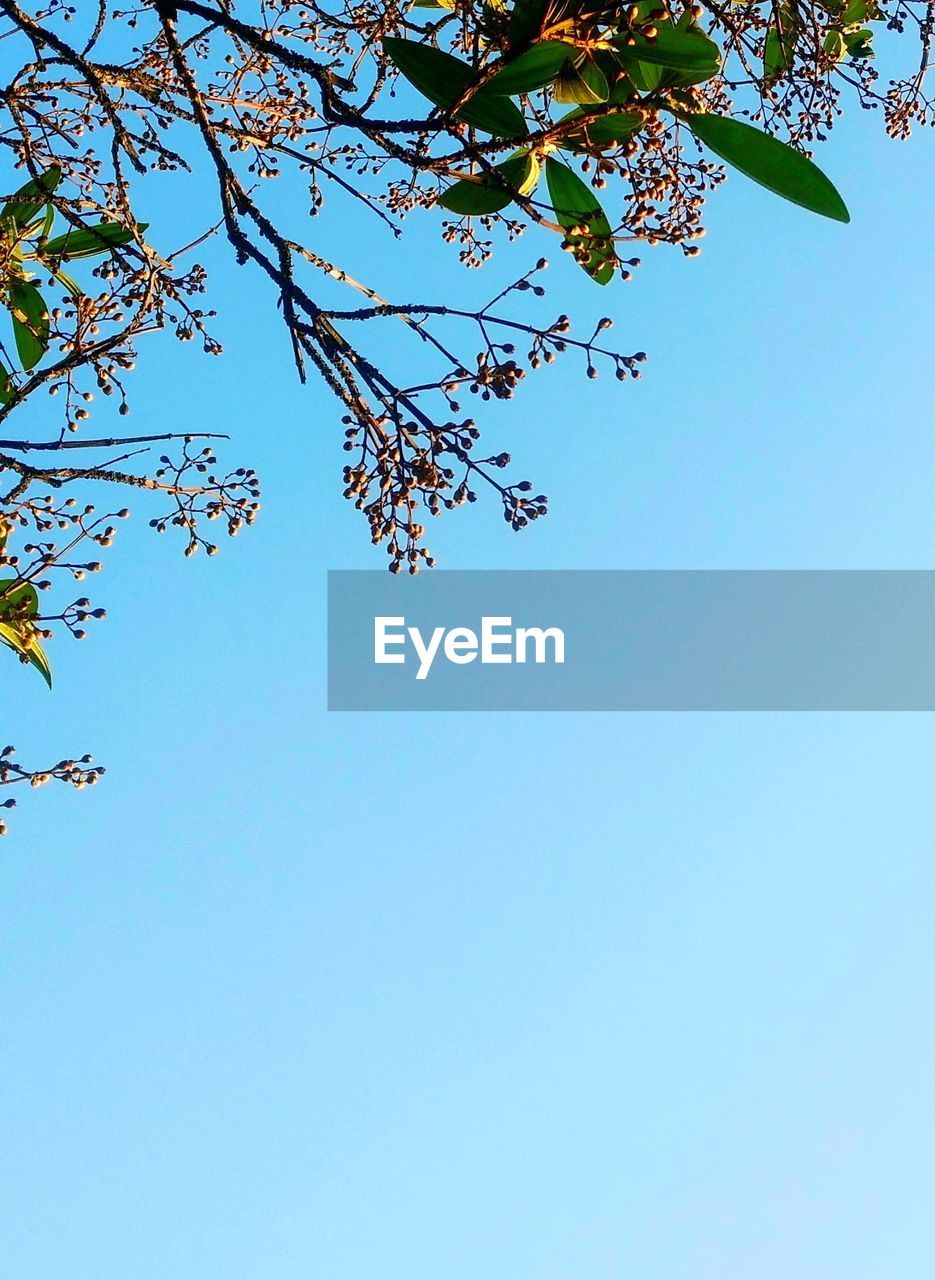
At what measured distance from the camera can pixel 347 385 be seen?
2.48 m

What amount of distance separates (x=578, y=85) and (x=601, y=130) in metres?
0.11

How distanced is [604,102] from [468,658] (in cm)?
522

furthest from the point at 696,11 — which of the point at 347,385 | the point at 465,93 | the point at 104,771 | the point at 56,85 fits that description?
the point at 104,771

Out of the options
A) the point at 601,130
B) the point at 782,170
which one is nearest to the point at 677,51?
the point at 601,130

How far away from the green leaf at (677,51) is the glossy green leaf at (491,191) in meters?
0.37

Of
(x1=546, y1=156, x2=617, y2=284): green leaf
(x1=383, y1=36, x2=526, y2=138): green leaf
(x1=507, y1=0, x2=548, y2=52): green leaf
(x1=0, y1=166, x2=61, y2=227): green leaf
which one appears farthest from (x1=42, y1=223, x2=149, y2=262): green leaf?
(x1=507, y1=0, x2=548, y2=52): green leaf

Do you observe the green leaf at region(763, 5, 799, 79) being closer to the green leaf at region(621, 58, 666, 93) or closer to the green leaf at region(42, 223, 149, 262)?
the green leaf at region(621, 58, 666, 93)

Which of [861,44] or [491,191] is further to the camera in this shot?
[861,44]

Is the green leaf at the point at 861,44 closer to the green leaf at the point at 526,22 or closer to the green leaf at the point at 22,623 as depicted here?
the green leaf at the point at 526,22

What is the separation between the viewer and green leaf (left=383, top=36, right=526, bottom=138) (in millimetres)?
2348

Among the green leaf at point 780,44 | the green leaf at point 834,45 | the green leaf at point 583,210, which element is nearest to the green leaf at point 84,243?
the green leaf at point 583,210

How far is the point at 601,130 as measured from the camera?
2406 millimetres

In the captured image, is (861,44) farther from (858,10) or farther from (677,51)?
(677,51)

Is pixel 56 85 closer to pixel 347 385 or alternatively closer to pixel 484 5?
pixel 484 5
